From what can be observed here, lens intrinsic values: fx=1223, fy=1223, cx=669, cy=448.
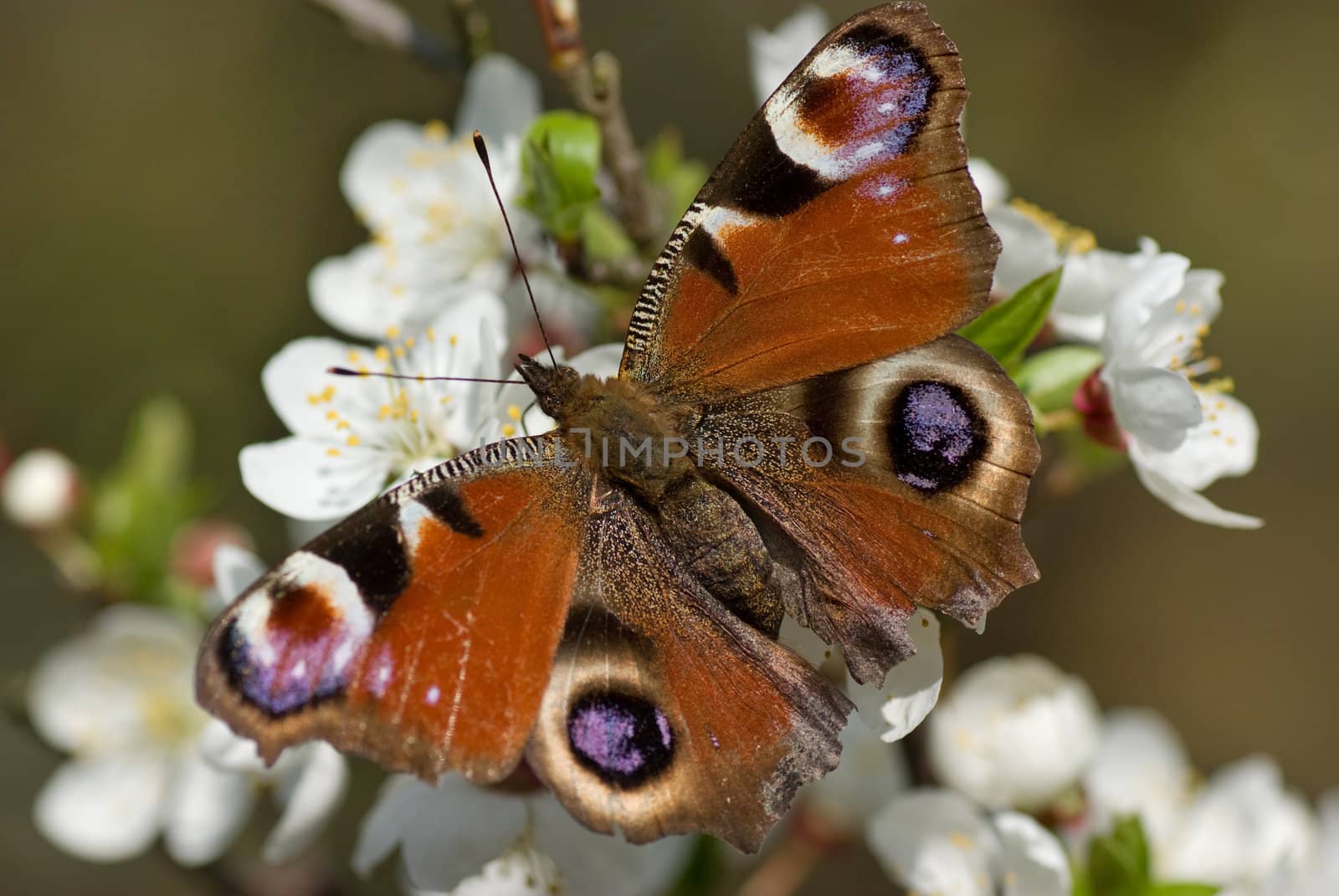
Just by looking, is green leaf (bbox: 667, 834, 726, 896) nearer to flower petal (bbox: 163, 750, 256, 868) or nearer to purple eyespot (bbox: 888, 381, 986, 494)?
flower petal (bbox: 163, 750, 256, 868)

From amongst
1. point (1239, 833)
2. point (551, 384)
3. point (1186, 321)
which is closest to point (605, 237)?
point (551, 384)

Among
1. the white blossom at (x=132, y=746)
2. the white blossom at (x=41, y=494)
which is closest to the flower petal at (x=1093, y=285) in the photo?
the white blossom at (x=132, y=746)

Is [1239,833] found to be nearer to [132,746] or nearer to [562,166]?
[562,166]

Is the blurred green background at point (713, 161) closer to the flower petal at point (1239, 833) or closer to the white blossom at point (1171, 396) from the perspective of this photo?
the flower petal at point (1239, 833)

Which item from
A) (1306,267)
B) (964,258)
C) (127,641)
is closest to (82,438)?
(127,641)

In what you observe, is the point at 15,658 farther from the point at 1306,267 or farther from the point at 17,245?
the point at 1306,267

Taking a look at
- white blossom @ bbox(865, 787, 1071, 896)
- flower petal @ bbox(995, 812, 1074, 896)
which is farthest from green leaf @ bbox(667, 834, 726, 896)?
flower petal @ bbox(995, 812, 1074, 896)
